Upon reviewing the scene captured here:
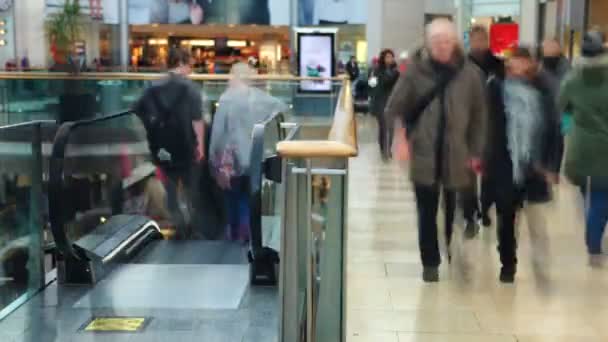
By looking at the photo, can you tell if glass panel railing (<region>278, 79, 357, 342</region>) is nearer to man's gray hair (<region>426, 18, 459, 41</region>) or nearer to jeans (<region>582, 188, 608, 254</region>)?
man's gray hair (<region>426, 18, 459, 41</region>)

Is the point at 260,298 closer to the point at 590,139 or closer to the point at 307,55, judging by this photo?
the point at 590,139

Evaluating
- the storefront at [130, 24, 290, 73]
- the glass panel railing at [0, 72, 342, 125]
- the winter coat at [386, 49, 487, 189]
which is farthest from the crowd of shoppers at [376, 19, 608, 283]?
the storefront at [130, 24, 290, 73]

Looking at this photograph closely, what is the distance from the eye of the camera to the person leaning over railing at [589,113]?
551 centimetres

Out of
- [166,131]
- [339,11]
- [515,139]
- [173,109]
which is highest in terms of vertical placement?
[339,11]

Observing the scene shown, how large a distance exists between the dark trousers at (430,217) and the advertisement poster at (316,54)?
16.8m

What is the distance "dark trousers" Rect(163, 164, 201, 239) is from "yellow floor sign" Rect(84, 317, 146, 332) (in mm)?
3377

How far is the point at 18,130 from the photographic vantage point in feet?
19.2

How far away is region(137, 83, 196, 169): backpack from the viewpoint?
838cm

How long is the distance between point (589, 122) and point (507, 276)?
1232mm

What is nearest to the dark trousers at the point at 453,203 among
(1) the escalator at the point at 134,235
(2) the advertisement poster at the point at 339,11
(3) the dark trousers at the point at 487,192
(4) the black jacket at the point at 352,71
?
(3) the dark trousers at the point at 487,192

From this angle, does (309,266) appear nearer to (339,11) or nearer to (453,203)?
(453,203)

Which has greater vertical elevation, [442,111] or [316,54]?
[316,54]

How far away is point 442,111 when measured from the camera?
5371 millimetres

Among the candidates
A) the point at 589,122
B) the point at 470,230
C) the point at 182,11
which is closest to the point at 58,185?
the point at 470,230
